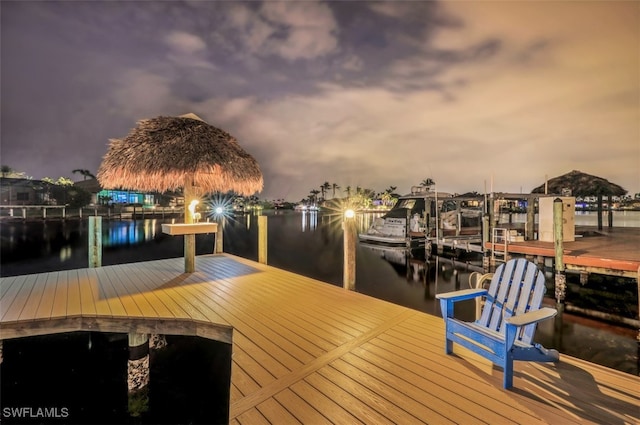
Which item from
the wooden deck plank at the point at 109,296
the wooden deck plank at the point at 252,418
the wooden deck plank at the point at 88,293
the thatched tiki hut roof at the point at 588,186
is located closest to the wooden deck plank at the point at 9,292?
the wooden deck plank at the point at 88,293

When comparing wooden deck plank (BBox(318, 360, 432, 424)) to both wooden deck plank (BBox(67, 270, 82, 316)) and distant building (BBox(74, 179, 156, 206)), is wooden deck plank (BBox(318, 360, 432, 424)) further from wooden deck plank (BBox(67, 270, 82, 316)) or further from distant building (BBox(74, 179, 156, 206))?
distant building (BBox(74, 179, 156, 206))

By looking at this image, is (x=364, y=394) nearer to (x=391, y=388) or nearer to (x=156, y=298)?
(x=391, y=388)

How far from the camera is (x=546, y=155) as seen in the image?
1859cm

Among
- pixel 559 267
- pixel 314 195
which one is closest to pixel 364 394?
pixel 559 267

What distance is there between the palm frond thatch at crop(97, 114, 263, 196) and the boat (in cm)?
1373

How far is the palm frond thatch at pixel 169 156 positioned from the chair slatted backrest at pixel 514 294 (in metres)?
5.06

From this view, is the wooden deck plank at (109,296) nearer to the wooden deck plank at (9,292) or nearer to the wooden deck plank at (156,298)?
the wooden deck plank at (156,298)

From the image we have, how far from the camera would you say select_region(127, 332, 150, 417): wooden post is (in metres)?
3.80

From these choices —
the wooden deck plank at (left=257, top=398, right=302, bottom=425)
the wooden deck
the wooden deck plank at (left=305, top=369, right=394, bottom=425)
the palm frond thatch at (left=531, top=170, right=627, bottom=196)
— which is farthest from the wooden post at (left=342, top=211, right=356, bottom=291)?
the palm frond thatch at (left=531, top=170, right=627, bottom=196)

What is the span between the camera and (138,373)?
3924 millimetres

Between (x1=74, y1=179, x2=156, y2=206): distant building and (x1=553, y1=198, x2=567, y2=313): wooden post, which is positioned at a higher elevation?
(x1=74, y1=179, x2=156, y2=206): distant building

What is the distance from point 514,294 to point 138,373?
505cm

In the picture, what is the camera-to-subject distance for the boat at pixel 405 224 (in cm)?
1719

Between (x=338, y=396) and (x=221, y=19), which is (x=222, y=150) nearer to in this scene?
(x=338, y=396)
